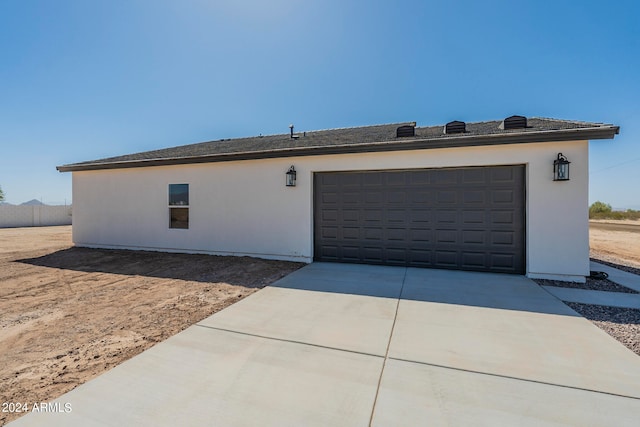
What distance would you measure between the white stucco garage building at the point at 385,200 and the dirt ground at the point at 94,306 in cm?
118

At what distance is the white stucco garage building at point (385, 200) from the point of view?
5.48m

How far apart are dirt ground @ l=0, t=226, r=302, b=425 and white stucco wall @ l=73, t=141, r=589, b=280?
2.40 feet

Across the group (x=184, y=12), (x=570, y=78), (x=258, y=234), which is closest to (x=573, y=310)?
(x=258, y=234)

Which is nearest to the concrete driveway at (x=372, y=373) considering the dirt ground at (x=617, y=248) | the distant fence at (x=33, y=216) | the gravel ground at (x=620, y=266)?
the gravel ground at (x=620, y=266)

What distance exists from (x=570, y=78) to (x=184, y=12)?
11563mm

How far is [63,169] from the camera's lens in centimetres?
955

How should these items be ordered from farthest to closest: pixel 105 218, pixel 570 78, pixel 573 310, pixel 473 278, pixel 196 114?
pixel 196 114 < pixel 105 218 < pixel 570 78 < pixel 473 278 < pixel 573 310

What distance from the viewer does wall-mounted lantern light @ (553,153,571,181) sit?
17.3ft

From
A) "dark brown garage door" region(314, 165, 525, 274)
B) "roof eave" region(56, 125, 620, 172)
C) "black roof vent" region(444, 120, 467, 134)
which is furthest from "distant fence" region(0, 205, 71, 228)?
"black roof vent" region(444, 120, 467, 134)

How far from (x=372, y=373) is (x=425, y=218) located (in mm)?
4683

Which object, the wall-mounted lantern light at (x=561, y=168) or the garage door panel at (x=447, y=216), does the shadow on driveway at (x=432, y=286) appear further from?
the wall-mounted lantern light at (x=561, y=168)

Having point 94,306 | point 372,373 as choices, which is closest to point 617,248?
point 372,373

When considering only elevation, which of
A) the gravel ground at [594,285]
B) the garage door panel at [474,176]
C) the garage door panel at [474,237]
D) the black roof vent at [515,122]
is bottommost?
the gravel ground at [594,285]

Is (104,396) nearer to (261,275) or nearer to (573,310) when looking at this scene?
(261,275)
